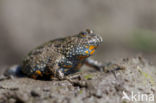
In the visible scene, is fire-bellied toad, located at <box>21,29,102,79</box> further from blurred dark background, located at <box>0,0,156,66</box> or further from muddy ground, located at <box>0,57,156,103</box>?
blurred dark background, located at <box>0,0,156,66</box>

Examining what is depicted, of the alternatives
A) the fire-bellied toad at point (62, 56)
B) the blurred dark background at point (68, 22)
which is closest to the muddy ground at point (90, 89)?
the fire-bellied toad at point (62, 56)

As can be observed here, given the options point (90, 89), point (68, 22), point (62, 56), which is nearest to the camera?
point (90, 89)

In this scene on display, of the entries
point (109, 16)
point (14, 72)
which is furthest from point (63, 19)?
point (14, 72)

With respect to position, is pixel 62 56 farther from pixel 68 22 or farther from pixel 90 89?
pixel 68 22

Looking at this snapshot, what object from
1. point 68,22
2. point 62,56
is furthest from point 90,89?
point 68,22

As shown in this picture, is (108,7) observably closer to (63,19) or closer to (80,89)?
(63,19)

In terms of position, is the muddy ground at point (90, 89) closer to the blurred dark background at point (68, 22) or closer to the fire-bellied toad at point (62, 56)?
the fire-bellied toad at point (62, 56)

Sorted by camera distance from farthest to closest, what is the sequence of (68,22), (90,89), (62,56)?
(68,22)
(62,56)
(90,89)
